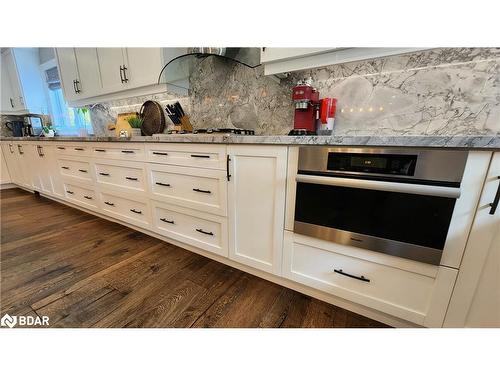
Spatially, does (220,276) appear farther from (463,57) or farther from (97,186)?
(463,57)

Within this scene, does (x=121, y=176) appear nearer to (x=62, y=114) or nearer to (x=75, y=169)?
(x=75, y=169)

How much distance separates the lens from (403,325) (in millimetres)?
925

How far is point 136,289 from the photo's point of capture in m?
1.16

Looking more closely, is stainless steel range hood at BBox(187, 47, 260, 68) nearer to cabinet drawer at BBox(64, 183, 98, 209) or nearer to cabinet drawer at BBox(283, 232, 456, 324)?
cabinet drawer at BBox(283, 232, 456, 324)

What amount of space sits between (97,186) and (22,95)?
2961 millimetres

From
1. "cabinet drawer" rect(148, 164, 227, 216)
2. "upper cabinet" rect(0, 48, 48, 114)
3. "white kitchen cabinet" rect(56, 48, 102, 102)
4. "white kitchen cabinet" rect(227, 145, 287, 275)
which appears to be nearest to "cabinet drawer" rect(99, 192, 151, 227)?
"cabinet drawer" rect(148, 164, 227, 216)

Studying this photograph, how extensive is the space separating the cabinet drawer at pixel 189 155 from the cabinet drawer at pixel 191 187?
40 millimetres

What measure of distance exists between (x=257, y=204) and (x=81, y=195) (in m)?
2.22

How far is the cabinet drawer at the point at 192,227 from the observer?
1.33 metres

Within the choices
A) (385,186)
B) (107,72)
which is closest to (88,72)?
(107,72)

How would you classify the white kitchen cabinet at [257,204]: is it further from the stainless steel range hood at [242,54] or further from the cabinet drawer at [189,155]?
the stainless steel range hood at [242,54]

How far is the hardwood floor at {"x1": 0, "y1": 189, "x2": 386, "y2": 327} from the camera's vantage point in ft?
3.18

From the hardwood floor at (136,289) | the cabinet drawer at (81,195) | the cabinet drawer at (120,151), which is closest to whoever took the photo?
the hardwood floor at (136,289)

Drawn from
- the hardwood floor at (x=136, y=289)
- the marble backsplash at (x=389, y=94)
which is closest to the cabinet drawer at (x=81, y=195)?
the hardwood floor at (x=136, y=289)
